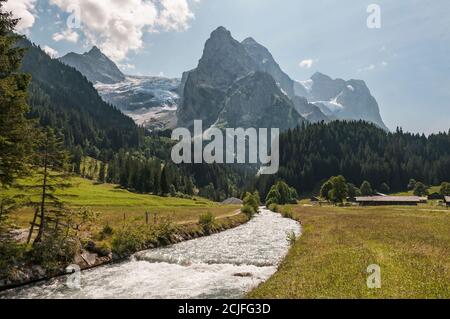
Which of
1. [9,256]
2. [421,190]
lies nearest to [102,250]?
[9,256]

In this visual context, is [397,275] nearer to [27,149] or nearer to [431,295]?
[431,295]

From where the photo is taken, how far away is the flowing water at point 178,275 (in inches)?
963

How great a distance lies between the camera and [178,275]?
29.8 metres

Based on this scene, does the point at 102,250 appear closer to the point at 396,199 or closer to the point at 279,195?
the point at 279,195

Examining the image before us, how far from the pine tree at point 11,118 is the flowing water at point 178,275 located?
9732 mm

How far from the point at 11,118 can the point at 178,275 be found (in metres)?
18.6

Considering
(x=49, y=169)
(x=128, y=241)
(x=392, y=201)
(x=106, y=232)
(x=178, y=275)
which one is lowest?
(x=392, y=201)

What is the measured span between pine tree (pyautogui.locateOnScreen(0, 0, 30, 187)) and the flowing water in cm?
973

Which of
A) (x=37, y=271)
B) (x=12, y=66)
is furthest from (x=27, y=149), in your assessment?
(x=37, y=271)

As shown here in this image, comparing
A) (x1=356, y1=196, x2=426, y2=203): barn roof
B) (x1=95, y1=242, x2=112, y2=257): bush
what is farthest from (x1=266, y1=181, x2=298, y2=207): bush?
(x1=95, y1=242, x2=112, y2=257): bush

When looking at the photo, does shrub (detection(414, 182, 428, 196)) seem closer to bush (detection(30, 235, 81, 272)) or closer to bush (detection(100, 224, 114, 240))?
bush (detection(100, 224, 114, 240))

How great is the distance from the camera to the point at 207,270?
31.7 metres

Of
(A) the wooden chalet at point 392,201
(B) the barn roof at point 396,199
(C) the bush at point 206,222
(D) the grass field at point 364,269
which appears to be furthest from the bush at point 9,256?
(B) the barn roof at point 396,199
